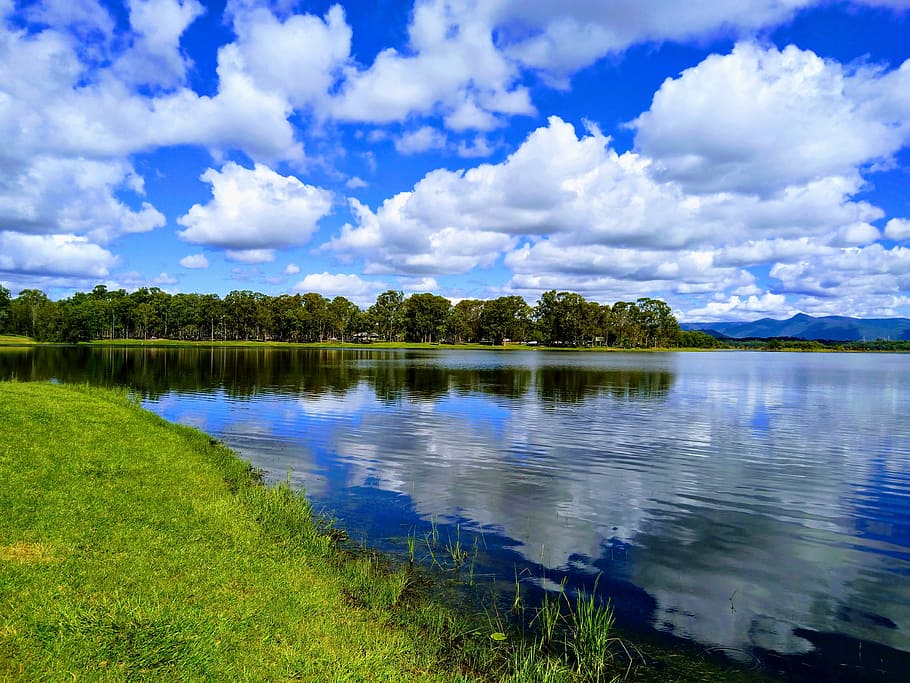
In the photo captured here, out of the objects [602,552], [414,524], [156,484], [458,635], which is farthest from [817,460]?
[156,484]

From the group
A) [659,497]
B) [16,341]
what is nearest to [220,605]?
[659,497]

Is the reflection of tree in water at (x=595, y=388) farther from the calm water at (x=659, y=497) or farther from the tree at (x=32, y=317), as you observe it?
the tree at (x=32, y=317)

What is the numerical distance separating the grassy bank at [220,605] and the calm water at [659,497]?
2.05 m

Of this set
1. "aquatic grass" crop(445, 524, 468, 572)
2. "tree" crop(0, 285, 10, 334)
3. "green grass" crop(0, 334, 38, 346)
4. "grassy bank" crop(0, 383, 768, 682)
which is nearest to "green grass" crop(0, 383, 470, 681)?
"grassy bank" crop(0, 383, 768, 682)

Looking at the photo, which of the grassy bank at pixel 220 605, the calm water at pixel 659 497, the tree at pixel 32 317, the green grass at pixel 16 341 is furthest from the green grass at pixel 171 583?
Answer: the tree at pixel 32 317

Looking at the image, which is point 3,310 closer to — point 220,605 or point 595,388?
point 595,388

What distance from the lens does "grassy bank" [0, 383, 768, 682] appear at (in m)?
7.22

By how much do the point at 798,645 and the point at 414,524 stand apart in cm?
954

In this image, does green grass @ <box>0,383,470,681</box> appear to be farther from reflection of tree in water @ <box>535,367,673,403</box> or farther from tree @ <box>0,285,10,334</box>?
tree @ <box>0,285,10,334</box>

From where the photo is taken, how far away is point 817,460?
25453 mm

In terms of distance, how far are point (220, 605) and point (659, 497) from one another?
49.9ft

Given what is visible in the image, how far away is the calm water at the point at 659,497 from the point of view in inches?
447

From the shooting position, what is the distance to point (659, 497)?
19.3m

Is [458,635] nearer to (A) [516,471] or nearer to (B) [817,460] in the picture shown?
(A) [516,471]
